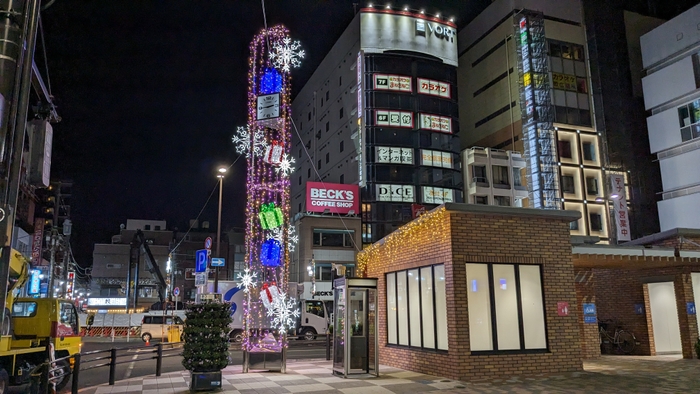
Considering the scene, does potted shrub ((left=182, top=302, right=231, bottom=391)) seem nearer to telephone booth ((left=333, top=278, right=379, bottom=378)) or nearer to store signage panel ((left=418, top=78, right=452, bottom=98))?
telephone booth ((left=333, top=278, right=379, bottom=378))

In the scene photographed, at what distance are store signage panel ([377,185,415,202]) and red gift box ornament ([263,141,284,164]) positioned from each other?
3745 centimetres

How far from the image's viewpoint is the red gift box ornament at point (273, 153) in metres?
15.9

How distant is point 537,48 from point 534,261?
36.7 m

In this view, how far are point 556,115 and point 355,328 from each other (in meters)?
39.0

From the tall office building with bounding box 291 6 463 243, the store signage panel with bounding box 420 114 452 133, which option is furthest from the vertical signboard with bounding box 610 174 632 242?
the store signage panel with bounding box 420 114 452 133

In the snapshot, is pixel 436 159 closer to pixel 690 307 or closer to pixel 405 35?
pixel 405 35

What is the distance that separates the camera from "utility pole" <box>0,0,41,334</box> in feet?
17.7

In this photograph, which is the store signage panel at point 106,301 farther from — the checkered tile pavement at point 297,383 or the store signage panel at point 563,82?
the checkered tile pavement at point 297,383

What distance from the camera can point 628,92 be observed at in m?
46.5

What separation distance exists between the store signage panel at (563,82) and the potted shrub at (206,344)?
42.8 meters

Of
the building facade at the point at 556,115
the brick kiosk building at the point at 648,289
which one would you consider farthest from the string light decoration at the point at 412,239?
the building facade at the point at 556,115

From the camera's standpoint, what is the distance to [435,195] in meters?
54.5

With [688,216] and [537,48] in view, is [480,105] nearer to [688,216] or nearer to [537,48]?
[537,48]

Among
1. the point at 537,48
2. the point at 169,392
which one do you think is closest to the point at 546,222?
the point at 169,392
